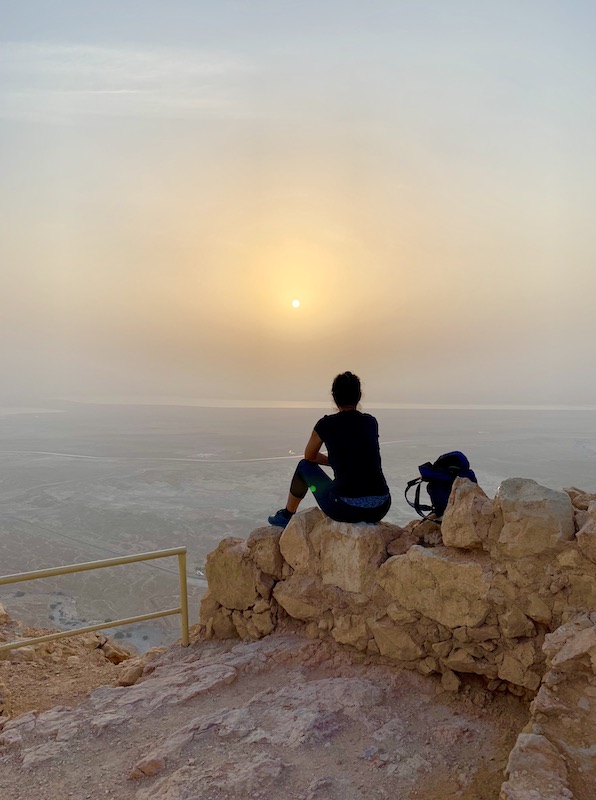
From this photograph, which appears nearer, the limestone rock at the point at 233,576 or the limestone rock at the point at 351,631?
the limestone rock at the point at 351,631

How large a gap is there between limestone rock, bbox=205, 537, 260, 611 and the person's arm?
1.15m

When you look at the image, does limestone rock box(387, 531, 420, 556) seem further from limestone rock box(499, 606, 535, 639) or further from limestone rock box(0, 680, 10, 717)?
limestone rock box(0, 680, 10, 717)

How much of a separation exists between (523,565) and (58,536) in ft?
85.0

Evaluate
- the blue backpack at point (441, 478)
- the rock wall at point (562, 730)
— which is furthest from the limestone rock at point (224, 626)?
the rock wall at point (562, 730)

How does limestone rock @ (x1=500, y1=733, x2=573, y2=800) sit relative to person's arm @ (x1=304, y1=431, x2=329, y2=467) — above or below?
below

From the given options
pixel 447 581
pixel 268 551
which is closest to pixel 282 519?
pixel 268 551

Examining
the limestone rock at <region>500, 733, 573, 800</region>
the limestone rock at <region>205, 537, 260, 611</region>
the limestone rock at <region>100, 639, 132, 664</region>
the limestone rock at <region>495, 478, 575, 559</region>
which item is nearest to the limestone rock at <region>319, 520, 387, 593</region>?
the limestone rock at <region>205, 537, 260, 611</region>

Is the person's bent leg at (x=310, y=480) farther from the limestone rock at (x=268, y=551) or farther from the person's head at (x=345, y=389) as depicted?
the person's head at (x=345, y=389)

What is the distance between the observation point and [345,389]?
4.14 m

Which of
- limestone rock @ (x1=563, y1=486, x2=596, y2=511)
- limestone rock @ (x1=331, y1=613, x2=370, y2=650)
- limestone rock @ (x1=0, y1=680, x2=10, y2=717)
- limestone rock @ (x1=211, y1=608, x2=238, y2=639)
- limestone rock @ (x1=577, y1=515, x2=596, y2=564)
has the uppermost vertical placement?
limestone rock @ (x1=563, y1=486, x2=596, y2=511)

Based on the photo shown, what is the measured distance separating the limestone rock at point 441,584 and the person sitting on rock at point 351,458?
509 millimetres

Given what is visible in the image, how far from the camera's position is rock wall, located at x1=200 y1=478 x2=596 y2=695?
315 centimetres

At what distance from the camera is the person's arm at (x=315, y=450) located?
420cm

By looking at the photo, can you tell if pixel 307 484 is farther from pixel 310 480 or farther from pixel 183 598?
pixel 183 598
